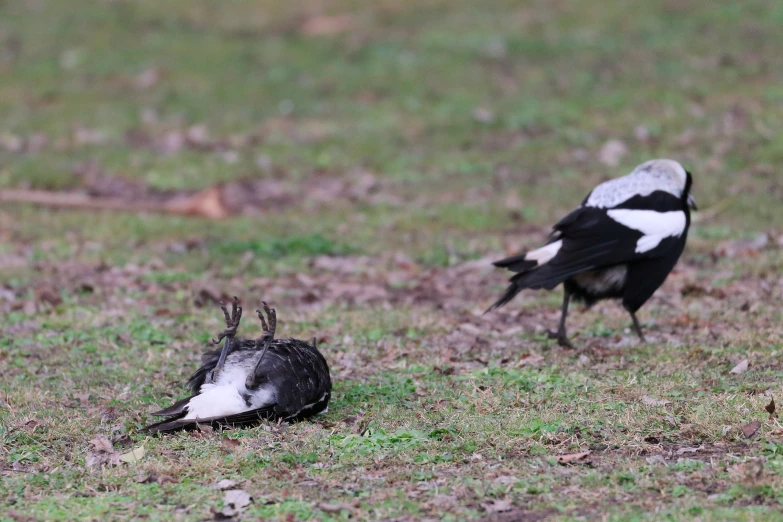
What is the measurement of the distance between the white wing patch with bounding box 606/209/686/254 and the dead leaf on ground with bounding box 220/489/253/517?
11.0 ft

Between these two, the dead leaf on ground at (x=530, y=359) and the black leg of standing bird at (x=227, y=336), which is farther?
the dead leaf on ground at (x=530, y=359)

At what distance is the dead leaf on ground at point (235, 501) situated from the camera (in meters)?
4.22

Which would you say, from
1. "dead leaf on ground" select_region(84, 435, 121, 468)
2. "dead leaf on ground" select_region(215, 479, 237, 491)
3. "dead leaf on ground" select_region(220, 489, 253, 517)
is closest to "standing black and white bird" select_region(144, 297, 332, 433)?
"dead leaf on ground" select_region(84, 435, 121, 468)

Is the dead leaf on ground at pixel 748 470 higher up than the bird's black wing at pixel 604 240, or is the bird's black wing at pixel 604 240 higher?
the bird's black wing at pixel 604 240

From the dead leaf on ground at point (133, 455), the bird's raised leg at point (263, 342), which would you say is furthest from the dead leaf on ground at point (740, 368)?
the dead leaf on ground at point (133, 455)

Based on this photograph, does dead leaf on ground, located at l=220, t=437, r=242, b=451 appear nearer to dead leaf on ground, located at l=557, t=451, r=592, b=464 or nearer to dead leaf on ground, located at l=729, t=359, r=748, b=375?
dead leaf on ground, located at l=557, t=451, r=592, b=464

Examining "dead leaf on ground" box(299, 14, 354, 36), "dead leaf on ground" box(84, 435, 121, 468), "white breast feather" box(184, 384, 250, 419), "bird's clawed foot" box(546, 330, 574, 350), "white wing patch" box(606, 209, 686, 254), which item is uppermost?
"dead leaf on ground" box(299, 14, 354, 36)

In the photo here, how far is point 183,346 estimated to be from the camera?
682 cm

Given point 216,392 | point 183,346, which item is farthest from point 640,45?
point 216,392

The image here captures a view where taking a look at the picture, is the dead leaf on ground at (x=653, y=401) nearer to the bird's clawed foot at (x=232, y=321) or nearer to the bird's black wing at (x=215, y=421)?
the bird's black wing at (x=215, y=421)

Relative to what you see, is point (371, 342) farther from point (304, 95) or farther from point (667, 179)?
point (304, 95)

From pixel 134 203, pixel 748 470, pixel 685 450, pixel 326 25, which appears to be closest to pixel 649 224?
pixel 685 450

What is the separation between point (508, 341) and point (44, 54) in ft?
38.1

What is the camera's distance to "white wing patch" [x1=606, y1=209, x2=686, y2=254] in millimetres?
6730
